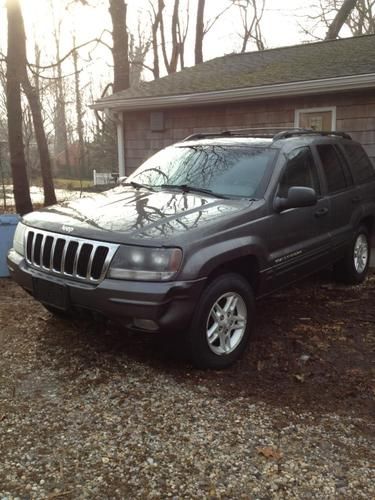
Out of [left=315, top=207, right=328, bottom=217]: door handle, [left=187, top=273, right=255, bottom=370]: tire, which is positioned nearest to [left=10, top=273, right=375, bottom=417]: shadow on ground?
[left=187, top=273, right=255, bottom=370]: tire

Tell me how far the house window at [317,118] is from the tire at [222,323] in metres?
4.88

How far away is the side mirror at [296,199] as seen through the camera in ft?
13.9

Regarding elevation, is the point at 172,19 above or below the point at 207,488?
above

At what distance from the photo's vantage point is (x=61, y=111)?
39469 mm

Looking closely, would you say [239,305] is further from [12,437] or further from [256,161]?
[12,437]

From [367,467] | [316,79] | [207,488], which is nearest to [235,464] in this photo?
[207,488]

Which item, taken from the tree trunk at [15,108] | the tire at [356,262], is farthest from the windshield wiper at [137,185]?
the tree trunk at [15,108]

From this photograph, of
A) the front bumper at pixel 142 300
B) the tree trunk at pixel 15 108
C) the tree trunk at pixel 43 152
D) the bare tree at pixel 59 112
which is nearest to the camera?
→ the front bumper at pixel 142 300

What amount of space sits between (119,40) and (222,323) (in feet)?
45.6

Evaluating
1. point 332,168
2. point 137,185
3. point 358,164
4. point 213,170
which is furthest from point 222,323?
point 358,164

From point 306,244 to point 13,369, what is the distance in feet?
9.41

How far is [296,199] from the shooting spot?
13.9ft

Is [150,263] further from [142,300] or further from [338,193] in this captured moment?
[338,193]

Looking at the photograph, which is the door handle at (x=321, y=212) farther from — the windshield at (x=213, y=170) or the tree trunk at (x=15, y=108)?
the tree trunk at (x=15, y=108)
